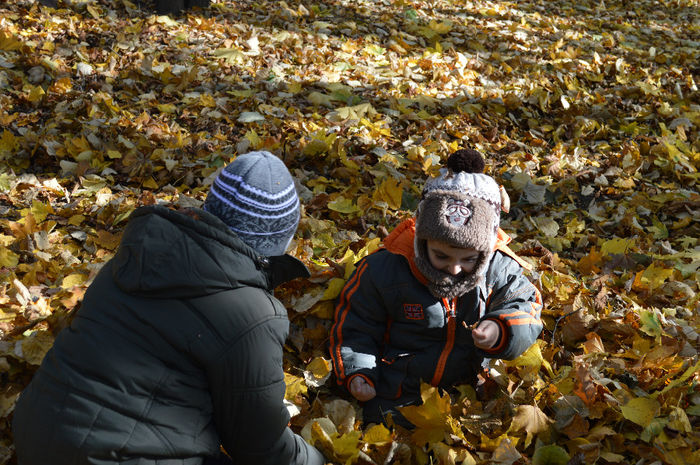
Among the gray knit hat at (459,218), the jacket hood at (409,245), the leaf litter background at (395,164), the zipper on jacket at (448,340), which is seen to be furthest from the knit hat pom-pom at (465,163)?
the leaf litter background at (395,164)

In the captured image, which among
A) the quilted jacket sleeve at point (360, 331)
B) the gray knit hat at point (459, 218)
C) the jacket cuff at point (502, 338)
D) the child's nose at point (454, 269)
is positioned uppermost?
the gray knit hat at point (459, 218)

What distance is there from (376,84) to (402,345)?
3403 millimetres

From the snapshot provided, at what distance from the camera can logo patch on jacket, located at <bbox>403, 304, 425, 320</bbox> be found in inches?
102

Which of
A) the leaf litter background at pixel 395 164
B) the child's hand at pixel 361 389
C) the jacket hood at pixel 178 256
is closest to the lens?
the jacket hood at pixel 178 256

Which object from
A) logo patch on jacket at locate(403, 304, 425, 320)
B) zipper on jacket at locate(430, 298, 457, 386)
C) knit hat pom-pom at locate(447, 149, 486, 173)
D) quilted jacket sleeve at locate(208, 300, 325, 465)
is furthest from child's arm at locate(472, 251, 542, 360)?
quilted jacket sleeve at locate(208, 300, 325, 465)

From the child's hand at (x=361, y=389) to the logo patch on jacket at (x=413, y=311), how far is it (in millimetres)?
350

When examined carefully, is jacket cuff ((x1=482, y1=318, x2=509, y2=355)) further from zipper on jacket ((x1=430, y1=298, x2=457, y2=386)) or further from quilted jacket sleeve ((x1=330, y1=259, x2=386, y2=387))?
quilted jacket sleeve ((x1=330, y1=259, x2=386, y2=387))

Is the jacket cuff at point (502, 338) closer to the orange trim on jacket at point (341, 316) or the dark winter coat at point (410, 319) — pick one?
the dark winter coat at point (410, 319)

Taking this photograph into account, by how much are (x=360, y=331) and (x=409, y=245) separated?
0.46 metres

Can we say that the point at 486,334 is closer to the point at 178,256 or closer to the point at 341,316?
the point at 341,316

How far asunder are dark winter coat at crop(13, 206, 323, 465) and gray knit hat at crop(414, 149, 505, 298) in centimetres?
86

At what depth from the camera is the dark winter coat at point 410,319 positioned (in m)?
2.59

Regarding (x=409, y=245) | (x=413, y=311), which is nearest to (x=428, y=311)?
(x=413, y=311)

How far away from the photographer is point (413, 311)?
2.61m
